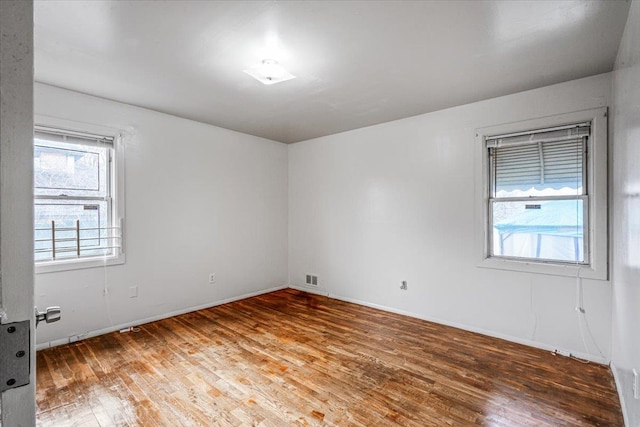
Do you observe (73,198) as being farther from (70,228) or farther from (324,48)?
(324,48)

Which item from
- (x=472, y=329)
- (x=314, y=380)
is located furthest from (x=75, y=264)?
(x=472, y=329)

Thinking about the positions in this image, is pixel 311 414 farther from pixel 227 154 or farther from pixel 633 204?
pixel 227 154

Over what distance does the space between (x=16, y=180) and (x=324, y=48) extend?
7.18ft

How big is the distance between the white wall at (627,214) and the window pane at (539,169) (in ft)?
1.33

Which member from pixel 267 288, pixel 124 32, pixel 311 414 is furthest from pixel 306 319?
pixel 124 32

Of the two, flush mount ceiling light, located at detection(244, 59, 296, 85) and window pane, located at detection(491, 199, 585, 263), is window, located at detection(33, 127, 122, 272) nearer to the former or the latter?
flush mount ceiling light, located at detection(244, 59, 296, 85)

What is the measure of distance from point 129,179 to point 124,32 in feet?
6.09

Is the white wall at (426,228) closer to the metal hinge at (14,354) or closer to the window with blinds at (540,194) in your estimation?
the window with blinds at (540,194)

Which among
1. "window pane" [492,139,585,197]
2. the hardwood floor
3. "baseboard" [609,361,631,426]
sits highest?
"window pane" [492,139,585,197]

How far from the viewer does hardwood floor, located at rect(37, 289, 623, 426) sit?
2.03 meters

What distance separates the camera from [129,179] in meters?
3.54

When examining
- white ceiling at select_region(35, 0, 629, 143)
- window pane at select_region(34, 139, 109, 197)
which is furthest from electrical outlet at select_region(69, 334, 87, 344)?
white ceiling at select_region(35, 0, 629, 143)

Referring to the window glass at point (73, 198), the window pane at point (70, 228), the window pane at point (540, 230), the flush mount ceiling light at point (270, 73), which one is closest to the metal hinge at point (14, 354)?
the flush mount ceiling light at point (270, 73)

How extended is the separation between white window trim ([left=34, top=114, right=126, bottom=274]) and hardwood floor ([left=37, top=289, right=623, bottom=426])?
0.78 metres
